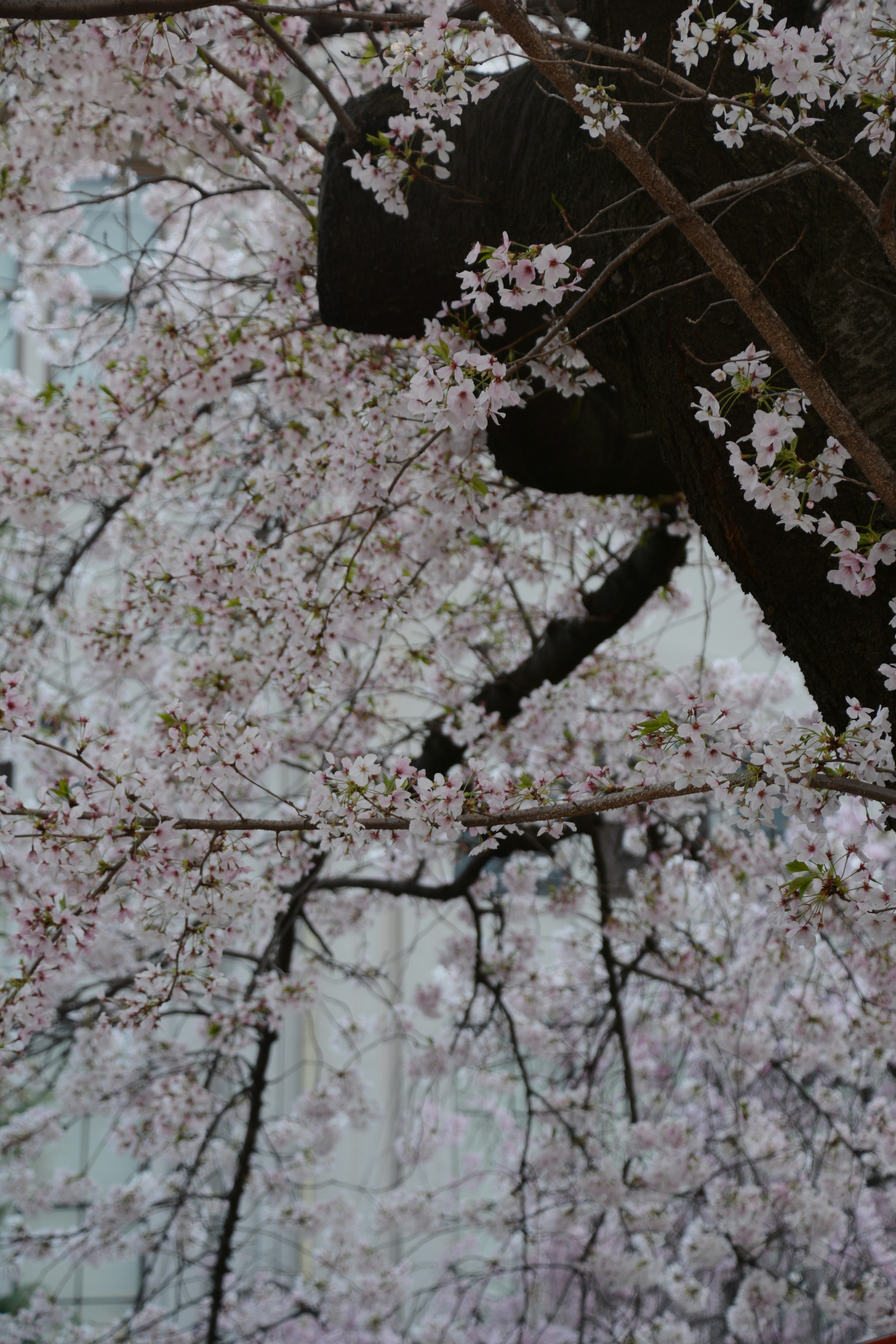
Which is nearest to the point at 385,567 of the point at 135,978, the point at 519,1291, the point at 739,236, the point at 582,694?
the point at 582,694

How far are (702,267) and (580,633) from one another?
1653 millimetres

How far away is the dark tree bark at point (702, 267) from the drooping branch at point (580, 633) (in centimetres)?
118

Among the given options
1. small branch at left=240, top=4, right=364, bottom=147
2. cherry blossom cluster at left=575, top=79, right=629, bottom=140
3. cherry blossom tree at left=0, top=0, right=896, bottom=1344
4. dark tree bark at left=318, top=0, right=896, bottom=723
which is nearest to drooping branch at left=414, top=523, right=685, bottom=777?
cherry blossom tree at left=0, top=0, right=896, bottom=1344

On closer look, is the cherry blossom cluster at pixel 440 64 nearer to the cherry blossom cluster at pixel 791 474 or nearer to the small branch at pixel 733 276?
the small branch at pixel 733 276

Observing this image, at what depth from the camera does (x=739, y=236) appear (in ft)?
Answer: 4.51

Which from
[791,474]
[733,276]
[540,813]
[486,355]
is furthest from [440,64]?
[540,813]

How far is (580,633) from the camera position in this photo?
301 centimetres

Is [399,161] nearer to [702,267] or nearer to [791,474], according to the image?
[702,267]

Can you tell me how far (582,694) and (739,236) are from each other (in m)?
2.18

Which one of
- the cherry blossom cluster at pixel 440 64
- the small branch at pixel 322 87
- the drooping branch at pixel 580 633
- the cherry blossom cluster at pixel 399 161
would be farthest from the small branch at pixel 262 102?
the drooping branch at pixel 580 633

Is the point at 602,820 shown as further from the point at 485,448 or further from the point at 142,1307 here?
the point at 142,1307

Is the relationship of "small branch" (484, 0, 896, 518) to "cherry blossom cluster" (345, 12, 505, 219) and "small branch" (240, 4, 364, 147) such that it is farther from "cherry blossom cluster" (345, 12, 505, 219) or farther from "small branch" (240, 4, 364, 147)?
"small branch" (240, 4, 364, 147)

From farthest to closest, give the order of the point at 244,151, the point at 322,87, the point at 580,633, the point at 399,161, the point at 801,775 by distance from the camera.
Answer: the point at 580,633 → the point at 244,151 → the point at 322,87 → the point at 399,161 → the point at 801,775

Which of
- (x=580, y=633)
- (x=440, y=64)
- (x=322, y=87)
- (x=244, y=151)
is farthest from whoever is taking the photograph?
(x=580, y=633)
